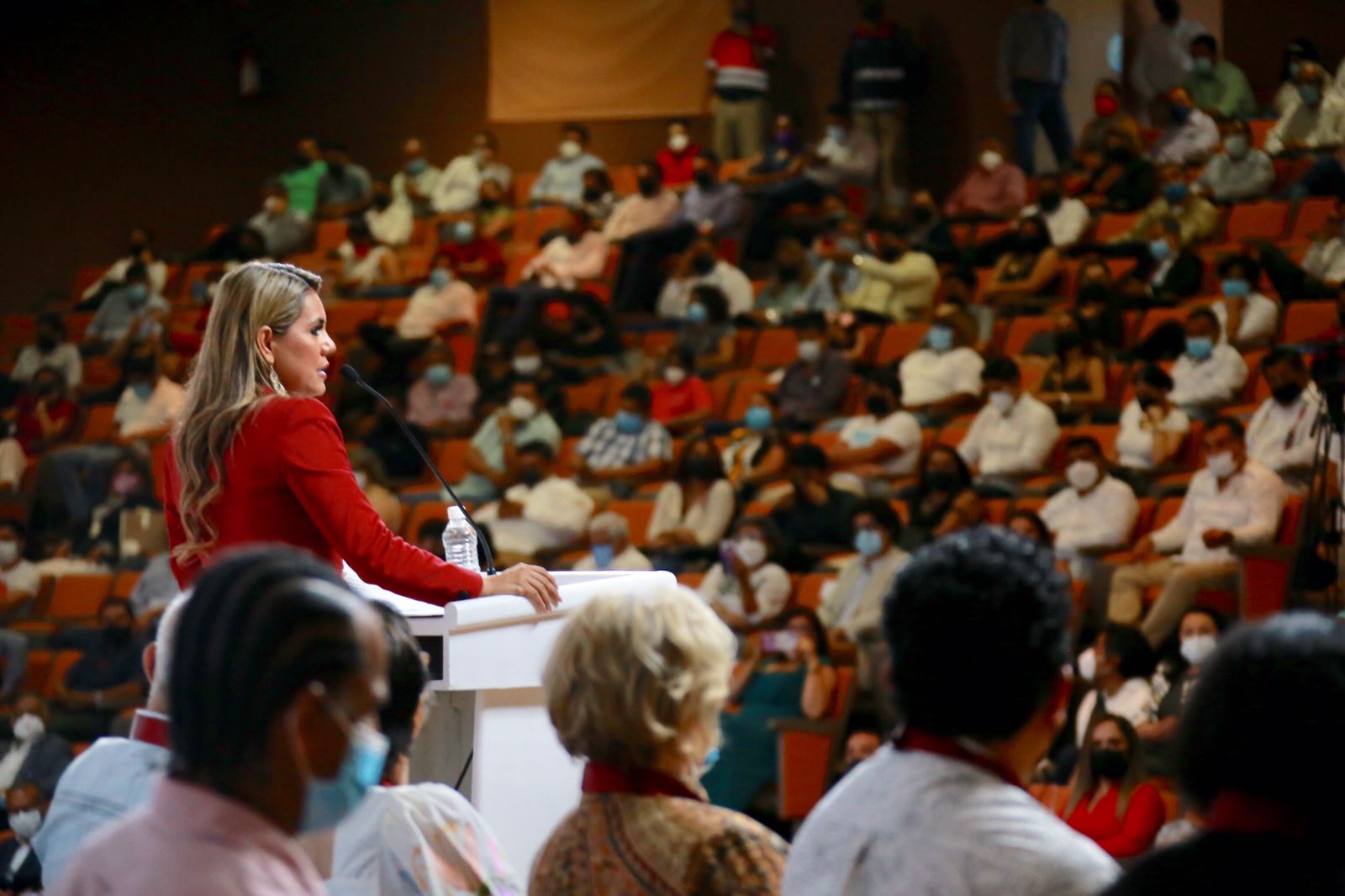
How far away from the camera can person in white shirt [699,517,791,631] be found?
6.81 m

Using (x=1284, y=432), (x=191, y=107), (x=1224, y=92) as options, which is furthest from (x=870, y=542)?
(x=191, y=107)

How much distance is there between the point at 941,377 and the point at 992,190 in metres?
2.35

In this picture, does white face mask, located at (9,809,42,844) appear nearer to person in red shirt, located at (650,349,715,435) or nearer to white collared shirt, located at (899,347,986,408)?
person in red shirt, located at (650,349,715,435)

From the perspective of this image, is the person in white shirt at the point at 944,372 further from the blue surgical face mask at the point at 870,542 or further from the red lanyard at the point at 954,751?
the red lanyard at the point at 954,751

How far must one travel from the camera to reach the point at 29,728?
7465mm

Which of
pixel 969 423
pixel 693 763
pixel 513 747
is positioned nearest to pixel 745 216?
pixel 969 423

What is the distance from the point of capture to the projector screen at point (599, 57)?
40.0ft

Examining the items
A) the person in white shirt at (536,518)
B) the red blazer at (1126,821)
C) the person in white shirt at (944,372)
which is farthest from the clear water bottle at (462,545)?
the person in white shirt at (944,372)

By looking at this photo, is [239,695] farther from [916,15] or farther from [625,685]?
[916,15]

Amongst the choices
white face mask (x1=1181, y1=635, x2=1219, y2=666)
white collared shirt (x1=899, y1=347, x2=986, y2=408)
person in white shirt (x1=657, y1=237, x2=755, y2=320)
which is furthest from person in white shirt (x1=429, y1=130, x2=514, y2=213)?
white face mask (x1=1181, y1=635, x2=1219, y2=666)

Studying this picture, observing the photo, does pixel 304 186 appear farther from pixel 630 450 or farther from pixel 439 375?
pixel 630 450

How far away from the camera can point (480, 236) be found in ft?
36.7

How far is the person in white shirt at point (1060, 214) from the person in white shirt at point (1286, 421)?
8.20 ft

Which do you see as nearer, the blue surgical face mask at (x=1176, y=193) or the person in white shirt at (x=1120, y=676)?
the person in white shirt at (x=1120, y=676)
